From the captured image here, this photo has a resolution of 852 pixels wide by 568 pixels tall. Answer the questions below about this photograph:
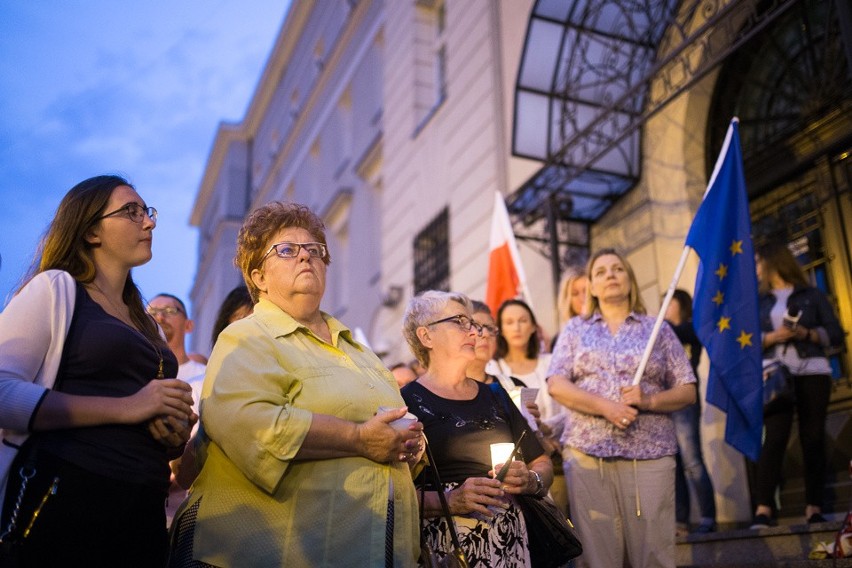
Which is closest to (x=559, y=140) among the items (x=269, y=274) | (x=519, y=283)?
(x=519, y=283)

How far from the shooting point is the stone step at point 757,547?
437 cm

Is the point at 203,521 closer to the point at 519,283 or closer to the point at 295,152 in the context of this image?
the point at 519,283

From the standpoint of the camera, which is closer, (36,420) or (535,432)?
(36,420)

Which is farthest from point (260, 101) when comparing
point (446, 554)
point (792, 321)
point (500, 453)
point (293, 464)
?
point (293, 464)

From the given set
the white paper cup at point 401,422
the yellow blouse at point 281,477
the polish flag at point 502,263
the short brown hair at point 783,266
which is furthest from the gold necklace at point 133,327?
the polish flag at point 502,263

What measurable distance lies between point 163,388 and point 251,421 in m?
0.27

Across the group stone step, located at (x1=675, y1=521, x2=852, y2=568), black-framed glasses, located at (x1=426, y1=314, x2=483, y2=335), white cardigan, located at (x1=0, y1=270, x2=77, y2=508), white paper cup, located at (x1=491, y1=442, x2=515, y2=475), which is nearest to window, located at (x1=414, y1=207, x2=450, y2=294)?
stone step, located at (x1=675, y1=521, x2=852, y2=568)

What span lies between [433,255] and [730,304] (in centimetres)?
745

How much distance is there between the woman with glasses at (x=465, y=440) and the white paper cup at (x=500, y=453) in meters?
0.06

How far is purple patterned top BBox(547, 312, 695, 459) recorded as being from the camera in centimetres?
384

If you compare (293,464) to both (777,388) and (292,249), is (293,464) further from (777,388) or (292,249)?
(777,388)

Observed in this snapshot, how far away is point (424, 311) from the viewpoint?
3.62 metres

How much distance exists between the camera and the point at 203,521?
2359 millimetres

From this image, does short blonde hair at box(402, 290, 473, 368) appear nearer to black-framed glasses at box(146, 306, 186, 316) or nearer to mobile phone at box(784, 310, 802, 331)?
black-framed glasses at box(146, 306, 186, 316)
